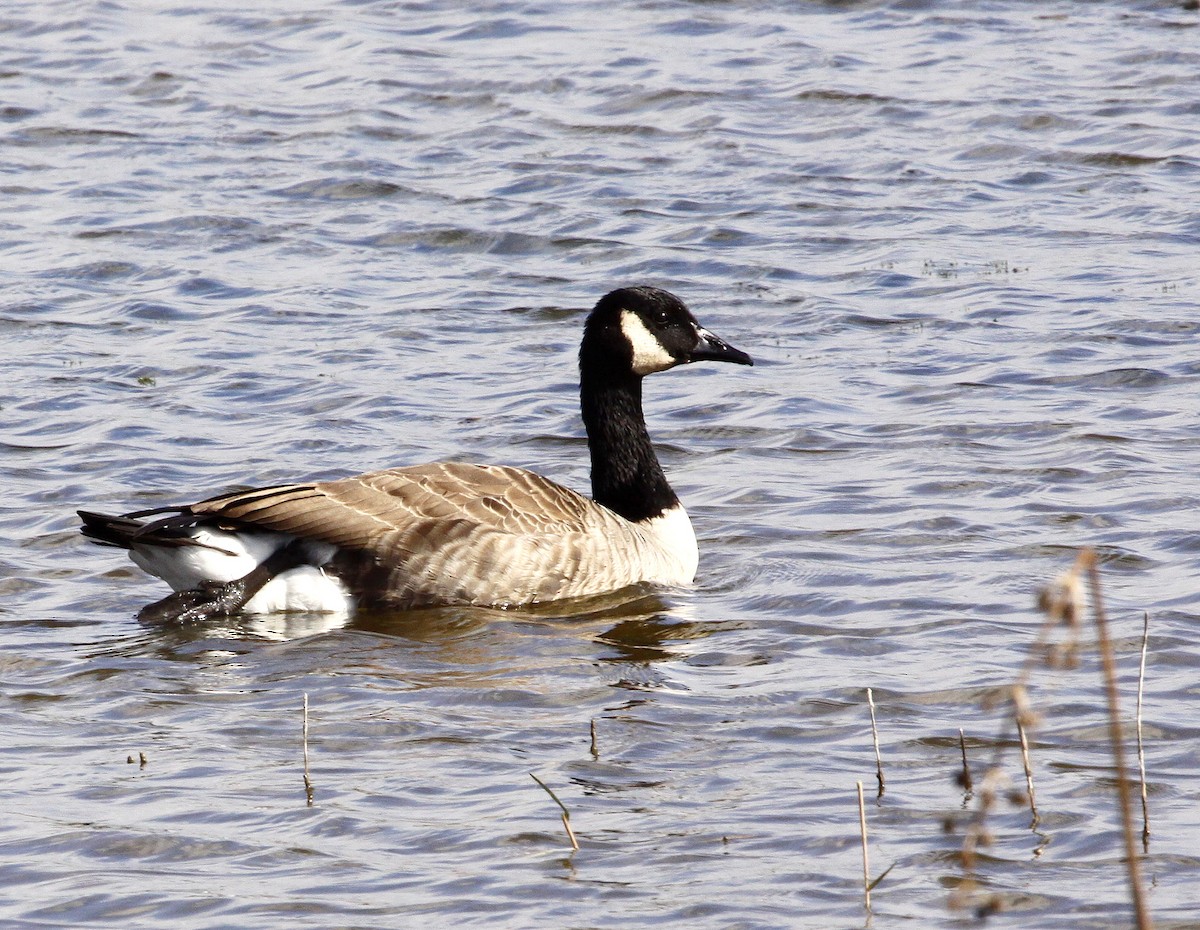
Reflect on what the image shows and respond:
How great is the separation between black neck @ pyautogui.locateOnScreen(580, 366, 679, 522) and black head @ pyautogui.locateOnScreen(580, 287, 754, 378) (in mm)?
77

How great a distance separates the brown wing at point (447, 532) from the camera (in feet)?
27.5

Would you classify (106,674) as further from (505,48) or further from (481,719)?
(505,48)

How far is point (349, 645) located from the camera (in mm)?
8102

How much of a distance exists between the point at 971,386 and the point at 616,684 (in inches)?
183

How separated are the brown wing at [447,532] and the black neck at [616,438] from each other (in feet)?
2.03

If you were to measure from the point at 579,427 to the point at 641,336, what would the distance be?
172 cm

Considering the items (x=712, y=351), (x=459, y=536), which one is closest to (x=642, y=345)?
(x=712, y=351)

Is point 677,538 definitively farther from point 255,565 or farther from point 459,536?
point 255,565

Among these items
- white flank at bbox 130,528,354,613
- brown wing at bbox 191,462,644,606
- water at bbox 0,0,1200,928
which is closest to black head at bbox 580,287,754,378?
water at bbox 0,0,1200,928

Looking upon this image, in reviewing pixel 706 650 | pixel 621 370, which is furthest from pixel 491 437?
pixel 706 650

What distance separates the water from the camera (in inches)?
229

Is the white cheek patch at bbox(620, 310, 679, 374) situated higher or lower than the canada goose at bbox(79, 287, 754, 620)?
higher

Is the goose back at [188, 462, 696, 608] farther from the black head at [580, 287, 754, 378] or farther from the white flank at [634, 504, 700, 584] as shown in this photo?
the black head at [580, 287, 754, 378]

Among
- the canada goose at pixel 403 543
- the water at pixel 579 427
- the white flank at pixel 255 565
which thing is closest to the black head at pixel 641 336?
the canada goose at pixel 403 543
